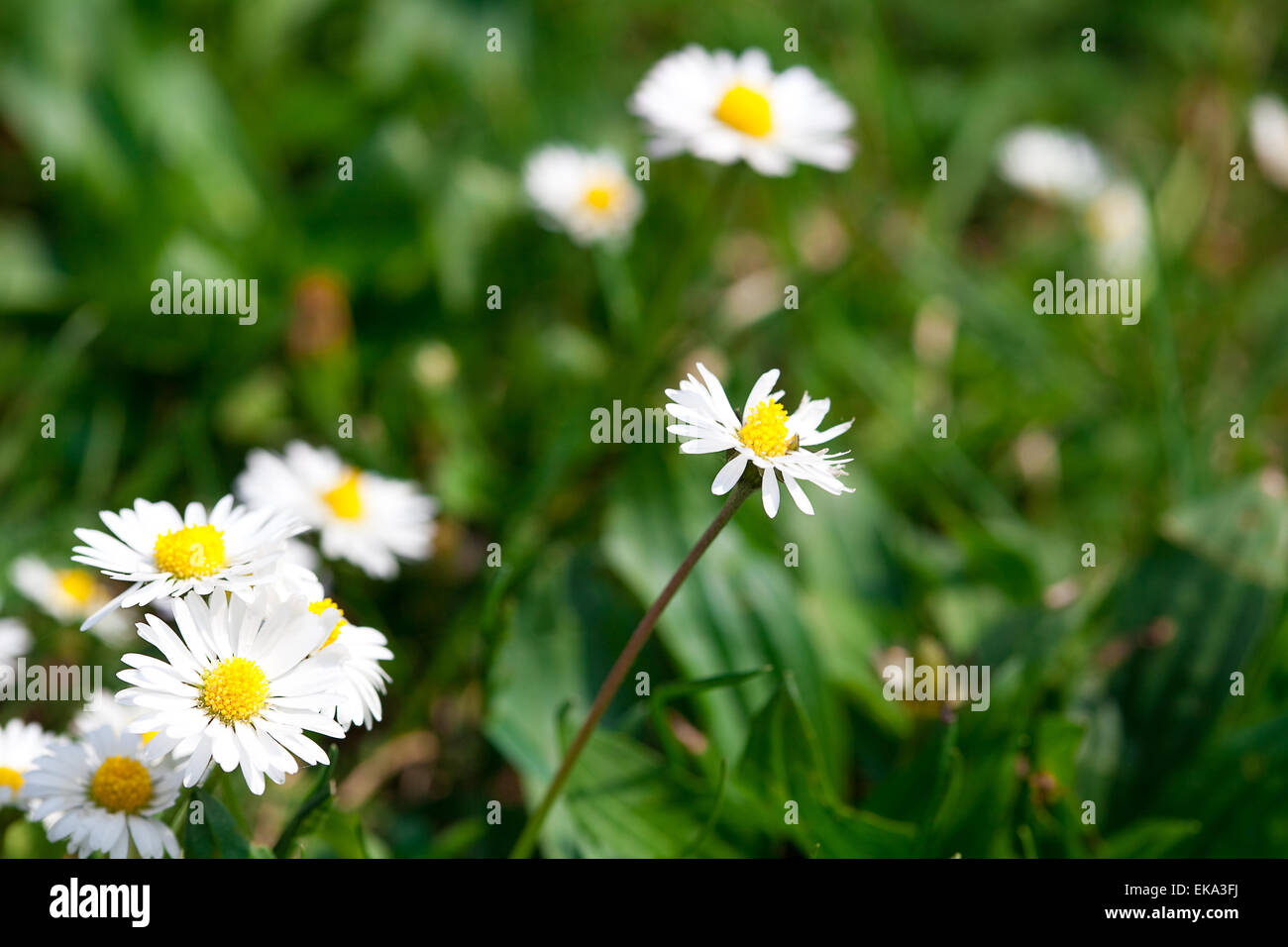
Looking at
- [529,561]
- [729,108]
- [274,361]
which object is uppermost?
[729,108]

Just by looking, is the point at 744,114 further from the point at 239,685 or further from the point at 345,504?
the point at 239,685

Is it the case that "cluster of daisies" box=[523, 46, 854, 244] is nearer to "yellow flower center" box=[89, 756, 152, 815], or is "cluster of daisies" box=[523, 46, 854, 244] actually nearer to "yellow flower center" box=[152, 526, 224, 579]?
"yellow flower center" box=[152, 526, 224, 579]

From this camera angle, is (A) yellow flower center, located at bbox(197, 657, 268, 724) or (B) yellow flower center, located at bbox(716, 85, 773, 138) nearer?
(A) yellow flower center, located at bbox(197, 657, 268, 724)

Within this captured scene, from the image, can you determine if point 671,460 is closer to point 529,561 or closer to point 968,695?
point 529,561

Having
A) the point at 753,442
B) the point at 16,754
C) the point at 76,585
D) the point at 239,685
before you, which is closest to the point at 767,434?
the point at 753,442

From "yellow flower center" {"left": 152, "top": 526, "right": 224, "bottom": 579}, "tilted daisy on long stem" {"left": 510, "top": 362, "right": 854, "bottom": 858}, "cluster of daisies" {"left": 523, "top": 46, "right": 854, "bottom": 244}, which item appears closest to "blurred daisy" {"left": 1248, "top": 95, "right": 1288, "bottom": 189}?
"cluster of daisies" {"left": 523, "top": 46, "right": 854, "bottom": 244}

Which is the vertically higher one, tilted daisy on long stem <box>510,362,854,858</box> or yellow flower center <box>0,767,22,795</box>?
tilted daisy on long stem <box>510,362,854,858</box>
